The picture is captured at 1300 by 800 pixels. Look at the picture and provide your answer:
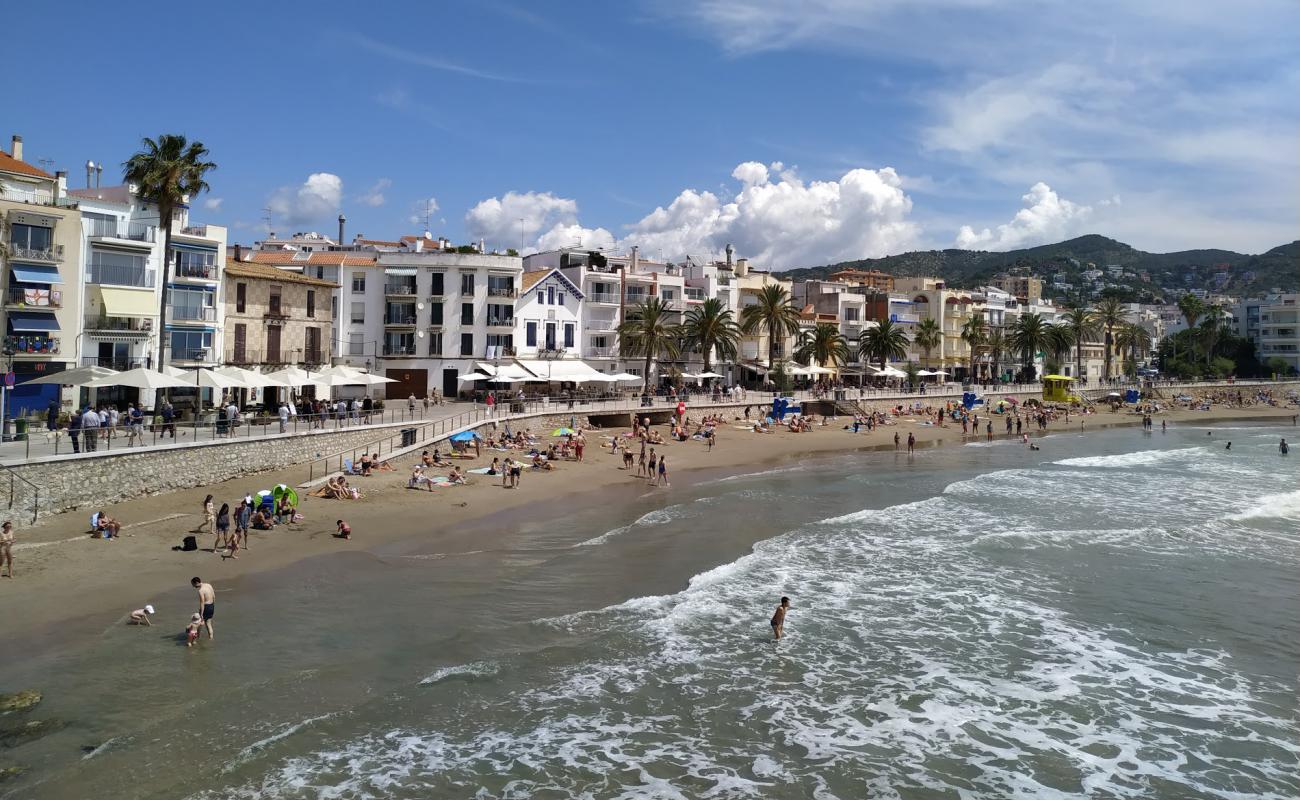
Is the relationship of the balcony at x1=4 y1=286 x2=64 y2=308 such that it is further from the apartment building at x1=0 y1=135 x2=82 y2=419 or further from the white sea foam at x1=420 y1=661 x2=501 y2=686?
the white sea foam at x1=420 y1=661 x2=501 y2=686

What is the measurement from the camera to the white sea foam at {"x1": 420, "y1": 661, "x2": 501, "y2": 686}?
42.2 feet

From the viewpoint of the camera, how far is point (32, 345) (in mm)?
29578

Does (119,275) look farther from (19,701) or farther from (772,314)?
(772,314)

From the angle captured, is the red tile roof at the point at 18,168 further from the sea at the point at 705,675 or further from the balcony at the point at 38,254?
the sea at the point at 705,675

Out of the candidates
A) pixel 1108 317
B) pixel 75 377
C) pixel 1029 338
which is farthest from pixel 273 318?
pixel 1108 317

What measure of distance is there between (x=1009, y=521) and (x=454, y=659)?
2008 centimetres

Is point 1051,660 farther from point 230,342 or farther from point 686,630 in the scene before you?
point 230,342

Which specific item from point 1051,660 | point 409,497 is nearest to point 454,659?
point 1051,660

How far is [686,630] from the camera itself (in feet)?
51.2

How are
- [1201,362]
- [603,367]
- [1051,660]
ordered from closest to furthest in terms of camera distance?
[1051,660] < [603,367] < [1201,362]

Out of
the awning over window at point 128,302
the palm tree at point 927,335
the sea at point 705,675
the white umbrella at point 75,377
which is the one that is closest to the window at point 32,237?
the awning over window at point 128,302

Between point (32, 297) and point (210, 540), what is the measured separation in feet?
55.0

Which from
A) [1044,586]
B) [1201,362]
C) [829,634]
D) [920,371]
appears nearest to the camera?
[829,634]

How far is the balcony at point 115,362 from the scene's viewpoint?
104 feet
